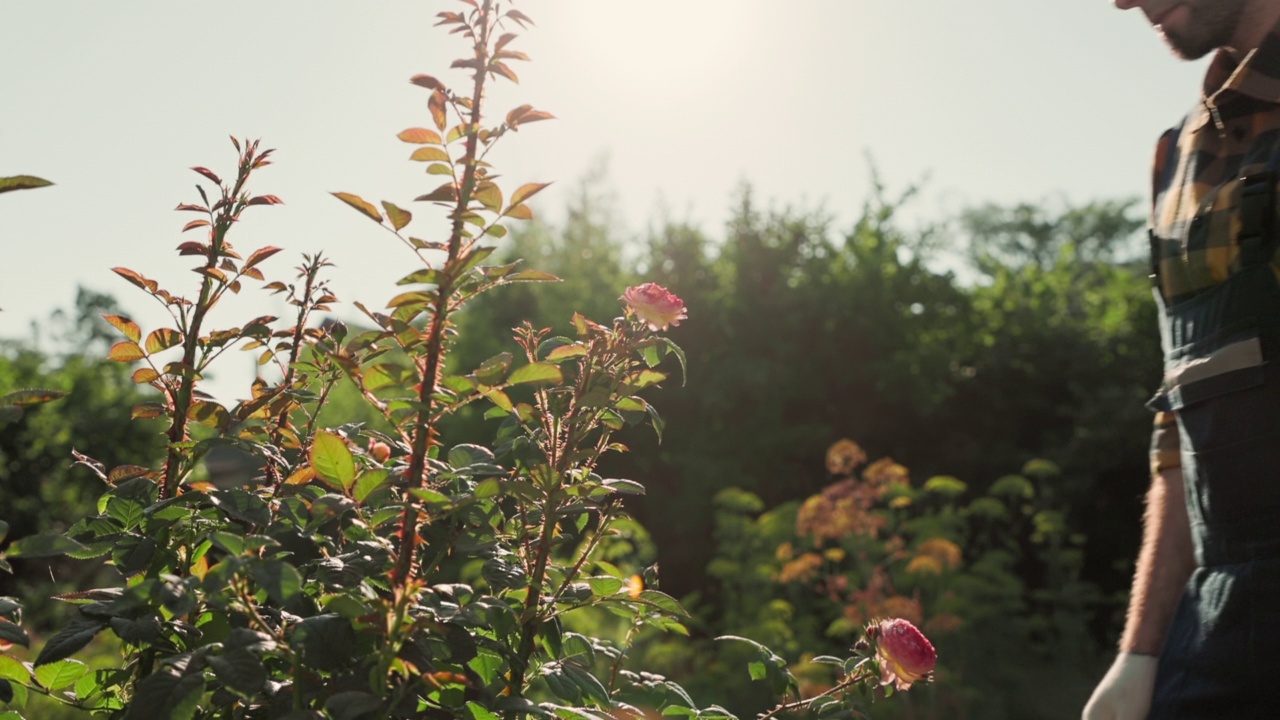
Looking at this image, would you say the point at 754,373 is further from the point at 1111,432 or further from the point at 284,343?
the point at 284,343

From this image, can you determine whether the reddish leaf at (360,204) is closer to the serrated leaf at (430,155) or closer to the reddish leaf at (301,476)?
the serrated leaf at (430,155)

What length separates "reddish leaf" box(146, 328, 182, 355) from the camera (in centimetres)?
113

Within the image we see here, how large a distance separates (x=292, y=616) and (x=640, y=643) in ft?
19.9

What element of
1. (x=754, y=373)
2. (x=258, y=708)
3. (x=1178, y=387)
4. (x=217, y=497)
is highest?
(x=754, y=373)

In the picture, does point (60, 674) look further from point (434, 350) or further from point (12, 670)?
point (434, 350)

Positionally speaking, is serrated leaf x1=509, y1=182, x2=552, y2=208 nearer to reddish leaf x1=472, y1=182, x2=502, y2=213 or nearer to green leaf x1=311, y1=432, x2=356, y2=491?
reddish leaf x1=472, y1=182, x2=502, y2=213

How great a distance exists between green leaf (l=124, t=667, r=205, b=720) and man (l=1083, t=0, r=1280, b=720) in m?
1.02

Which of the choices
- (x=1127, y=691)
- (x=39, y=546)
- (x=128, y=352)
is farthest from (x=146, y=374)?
(x=1127, y=691)

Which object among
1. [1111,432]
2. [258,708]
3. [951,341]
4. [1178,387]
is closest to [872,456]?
[951,341]

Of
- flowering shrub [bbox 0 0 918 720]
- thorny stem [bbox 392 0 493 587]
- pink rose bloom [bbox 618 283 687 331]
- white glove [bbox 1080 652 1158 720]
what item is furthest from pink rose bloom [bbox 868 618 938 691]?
thorny stem [bbox 392 0 493 587]

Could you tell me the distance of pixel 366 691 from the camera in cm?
87

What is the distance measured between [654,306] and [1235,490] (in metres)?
0.70

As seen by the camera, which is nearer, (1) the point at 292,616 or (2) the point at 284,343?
(1) the point at 292,616

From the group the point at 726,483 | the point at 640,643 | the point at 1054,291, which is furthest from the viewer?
the point at 1054,291
